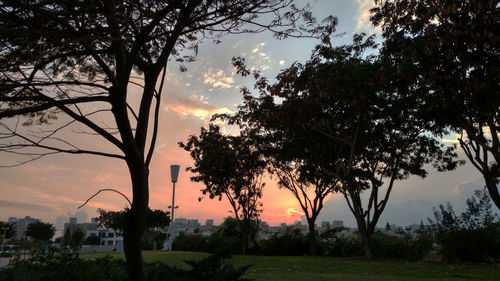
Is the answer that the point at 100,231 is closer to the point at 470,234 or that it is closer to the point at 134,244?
the point at 470,234

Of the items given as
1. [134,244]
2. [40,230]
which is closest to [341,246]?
[134,244]

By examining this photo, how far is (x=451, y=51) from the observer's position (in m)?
9.03

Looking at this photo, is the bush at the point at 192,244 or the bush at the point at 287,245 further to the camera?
the bush at the point at 192,244

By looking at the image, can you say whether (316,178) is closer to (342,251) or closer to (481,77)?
(342,251)

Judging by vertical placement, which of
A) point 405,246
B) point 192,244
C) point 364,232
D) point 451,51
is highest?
point 451,51

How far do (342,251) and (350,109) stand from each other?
8834 mm

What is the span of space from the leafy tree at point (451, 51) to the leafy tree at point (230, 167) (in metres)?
11.2

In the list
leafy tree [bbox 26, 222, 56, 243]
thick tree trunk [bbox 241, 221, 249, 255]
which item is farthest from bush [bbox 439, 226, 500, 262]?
leafy tree [bbox 26, 222, 56, 243]

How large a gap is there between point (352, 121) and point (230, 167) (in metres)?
8.21

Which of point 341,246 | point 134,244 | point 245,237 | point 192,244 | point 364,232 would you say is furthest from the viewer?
point 192,244

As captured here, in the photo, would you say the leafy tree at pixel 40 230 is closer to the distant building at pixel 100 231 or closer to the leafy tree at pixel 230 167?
the distant building at pixel 100 231

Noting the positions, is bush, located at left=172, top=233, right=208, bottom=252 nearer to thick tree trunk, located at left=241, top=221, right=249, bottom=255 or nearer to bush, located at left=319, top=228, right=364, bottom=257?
thick tree trunk, located at left=241, top=221, right=249, bottom=255

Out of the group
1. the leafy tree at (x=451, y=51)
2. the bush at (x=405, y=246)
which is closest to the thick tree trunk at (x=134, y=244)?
the leafy tree at (x=451, y=51)

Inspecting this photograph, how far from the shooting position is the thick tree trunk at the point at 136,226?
165 inches
